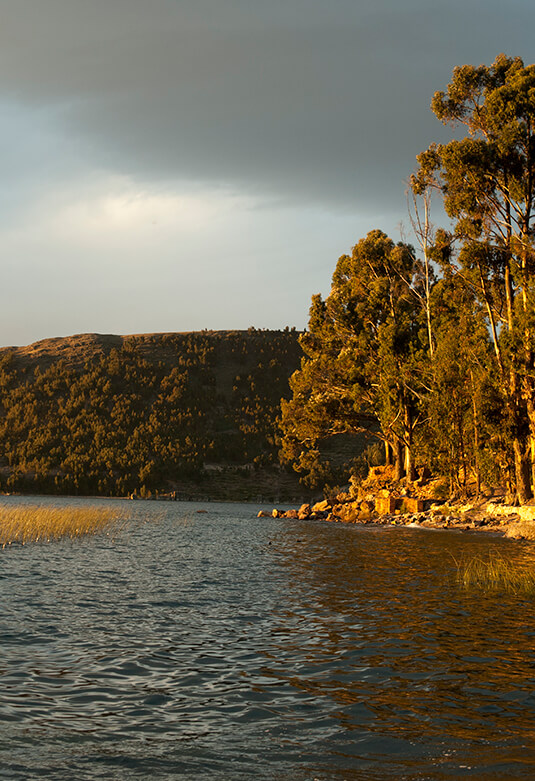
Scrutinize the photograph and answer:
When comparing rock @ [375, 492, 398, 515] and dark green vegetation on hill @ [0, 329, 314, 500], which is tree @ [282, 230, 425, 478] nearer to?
rock @ [375, 492, 398, 515]

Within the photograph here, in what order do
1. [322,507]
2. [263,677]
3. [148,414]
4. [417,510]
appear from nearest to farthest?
[263,677] < [417,510] < [322,507] < [148,414]

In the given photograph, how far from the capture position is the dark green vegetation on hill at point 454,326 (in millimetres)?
39906

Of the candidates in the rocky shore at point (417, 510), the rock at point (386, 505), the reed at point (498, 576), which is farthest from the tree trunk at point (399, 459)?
the reed at point (498, 576)

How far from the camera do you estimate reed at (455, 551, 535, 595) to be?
17125mm

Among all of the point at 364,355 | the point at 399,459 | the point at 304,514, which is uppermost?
the point at 364,355

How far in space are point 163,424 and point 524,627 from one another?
424 ft

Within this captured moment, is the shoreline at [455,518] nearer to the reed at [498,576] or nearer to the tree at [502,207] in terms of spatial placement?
the tree at [502,207]

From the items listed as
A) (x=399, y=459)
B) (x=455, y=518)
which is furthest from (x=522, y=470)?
(x=399, y=459)

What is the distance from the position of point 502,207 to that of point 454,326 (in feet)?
32.8

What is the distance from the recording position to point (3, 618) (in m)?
13.2

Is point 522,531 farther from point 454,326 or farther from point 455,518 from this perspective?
point 454,326

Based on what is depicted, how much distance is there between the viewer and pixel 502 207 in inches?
1651

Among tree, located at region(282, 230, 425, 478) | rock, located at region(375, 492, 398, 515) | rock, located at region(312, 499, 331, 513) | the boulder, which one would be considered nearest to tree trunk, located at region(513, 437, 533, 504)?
tree, located at region(282, 230, 425, 478)

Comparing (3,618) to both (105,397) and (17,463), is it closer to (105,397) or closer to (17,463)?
(17,463)
